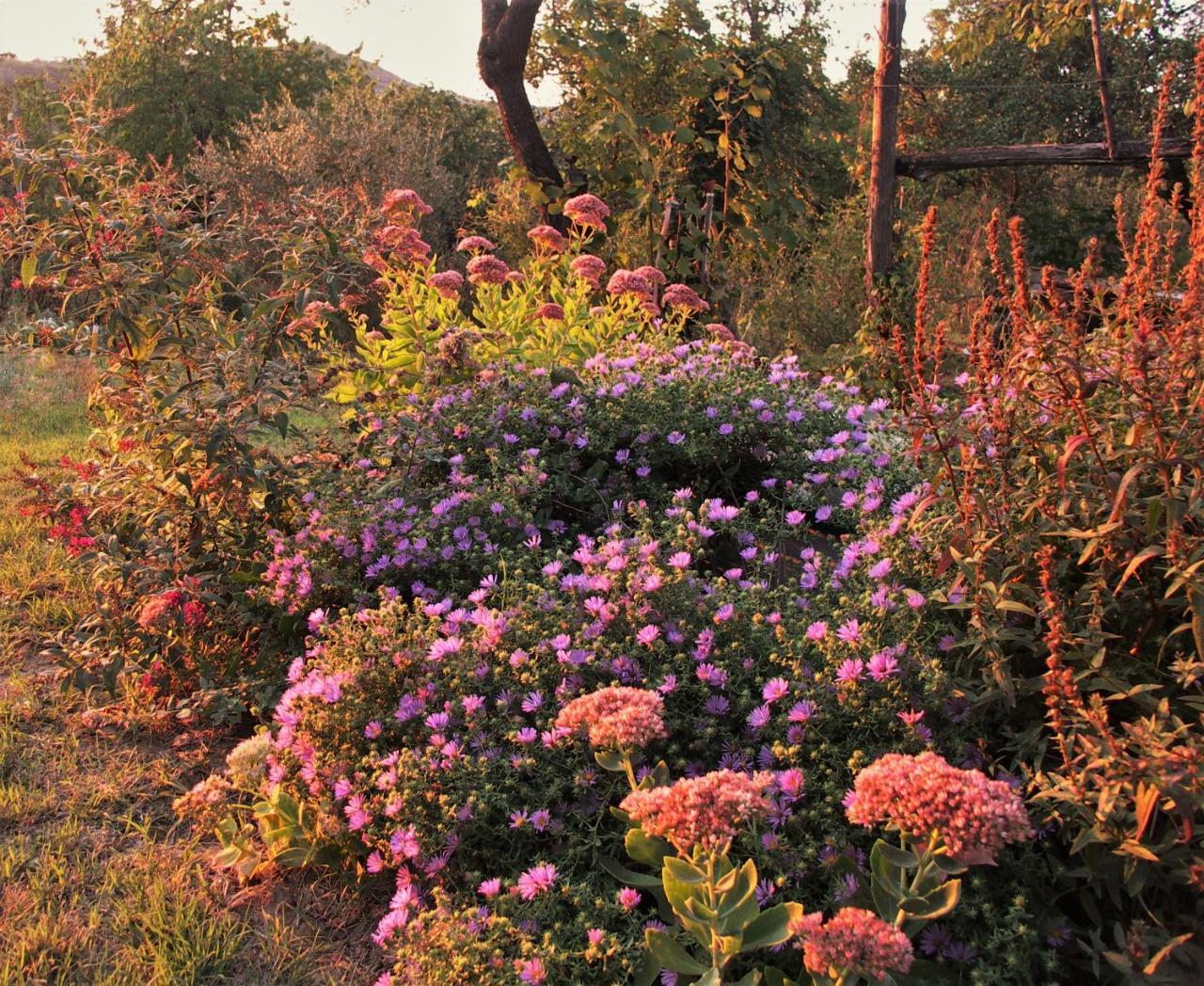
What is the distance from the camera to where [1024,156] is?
263 inches

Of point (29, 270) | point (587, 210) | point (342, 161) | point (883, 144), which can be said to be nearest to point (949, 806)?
point (29, 270)

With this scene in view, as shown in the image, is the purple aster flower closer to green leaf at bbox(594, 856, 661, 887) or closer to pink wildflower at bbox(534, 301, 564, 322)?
green leaf at bbox(594, 856, 661, 887)

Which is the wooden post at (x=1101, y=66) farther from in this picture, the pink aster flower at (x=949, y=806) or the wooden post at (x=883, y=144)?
the pink aster flower at (x=949, y=806)

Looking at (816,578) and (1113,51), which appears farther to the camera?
(1113,51)

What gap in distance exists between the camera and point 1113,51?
1505 cm

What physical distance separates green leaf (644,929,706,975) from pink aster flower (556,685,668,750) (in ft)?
0.94

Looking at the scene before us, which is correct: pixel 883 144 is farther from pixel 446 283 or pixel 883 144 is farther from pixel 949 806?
pixel 949 806

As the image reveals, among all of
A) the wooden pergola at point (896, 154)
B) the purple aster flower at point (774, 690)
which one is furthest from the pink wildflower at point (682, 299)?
the purple aster flower at point (774, 690)

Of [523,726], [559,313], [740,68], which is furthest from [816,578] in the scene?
[740,68]

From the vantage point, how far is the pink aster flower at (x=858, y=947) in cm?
135

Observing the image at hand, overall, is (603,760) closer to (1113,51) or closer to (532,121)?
(532,121)

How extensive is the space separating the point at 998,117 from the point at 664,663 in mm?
16862

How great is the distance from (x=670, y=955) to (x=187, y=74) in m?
19.4

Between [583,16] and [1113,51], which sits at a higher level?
[1113,51]
